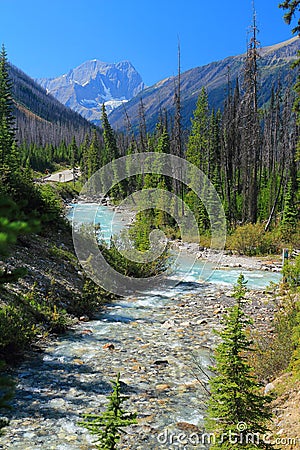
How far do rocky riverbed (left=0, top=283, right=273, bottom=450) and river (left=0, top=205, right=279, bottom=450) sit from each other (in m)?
0.01

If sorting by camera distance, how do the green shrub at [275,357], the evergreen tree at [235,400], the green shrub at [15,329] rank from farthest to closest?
the green shrub at [15,329], the green shrub at [275,357], the evergreen tree at [235,400]

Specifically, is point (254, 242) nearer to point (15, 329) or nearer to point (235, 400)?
point (15, 329)

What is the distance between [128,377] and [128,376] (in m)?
0.05

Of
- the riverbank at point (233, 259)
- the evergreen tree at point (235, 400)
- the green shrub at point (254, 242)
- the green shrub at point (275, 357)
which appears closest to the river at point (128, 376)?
the green shrub at point (275, 357)

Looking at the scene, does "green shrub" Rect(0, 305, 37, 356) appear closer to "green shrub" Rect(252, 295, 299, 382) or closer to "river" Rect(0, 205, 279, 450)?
"river" Rect(0, 205, 279, 450)

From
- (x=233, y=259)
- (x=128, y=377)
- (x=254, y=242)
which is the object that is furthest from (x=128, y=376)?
(x=254, y=242)

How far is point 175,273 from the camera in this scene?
16766 millimetres

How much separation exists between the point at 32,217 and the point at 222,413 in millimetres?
3078

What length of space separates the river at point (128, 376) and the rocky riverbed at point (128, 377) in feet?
0.04

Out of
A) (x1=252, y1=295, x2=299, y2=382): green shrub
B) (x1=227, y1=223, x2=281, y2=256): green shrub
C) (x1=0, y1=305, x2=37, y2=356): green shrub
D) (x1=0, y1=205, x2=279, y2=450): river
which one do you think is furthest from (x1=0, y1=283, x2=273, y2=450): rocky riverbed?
(x1=227, y1=223, x2=281, y2=256): green shrub

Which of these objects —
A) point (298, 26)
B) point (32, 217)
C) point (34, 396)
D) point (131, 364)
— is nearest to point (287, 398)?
point (131, 364)

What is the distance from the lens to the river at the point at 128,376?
550 cm

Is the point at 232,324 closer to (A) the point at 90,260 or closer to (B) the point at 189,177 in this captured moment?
(A) the point at 90,260

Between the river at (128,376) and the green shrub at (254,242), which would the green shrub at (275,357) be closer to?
the river at (128,376)
